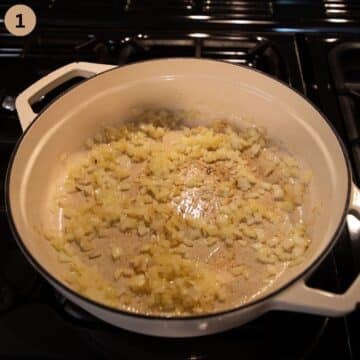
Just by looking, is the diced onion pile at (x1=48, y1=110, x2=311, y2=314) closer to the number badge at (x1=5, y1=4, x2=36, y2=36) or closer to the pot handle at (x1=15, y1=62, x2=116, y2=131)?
the pot handle at (x1=15, y1=62, x2=116, y2=131)

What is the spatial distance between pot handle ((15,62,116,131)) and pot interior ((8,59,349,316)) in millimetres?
15

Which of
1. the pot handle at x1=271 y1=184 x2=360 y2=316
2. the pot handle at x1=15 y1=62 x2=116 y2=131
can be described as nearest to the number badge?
the pot handle at x1=15 y1=62 x2=116 y2=131

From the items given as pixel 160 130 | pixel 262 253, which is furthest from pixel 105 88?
pixel 262 253

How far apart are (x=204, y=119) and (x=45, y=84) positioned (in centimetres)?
26

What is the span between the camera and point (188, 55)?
926 millimetres

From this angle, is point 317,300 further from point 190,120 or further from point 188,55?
point 188,55

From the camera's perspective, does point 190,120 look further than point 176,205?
Yes

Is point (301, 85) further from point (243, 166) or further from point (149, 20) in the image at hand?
point (149, 20)

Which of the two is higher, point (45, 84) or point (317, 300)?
point (45, 84)

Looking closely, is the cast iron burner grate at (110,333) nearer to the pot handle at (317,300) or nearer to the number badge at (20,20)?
the pot handle at (317,300)

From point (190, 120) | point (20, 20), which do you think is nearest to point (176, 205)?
point (190, 120)

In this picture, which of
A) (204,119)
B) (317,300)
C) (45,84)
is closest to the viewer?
(317,300)

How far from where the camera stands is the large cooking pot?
0.55 meters

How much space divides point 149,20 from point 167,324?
606 mm
